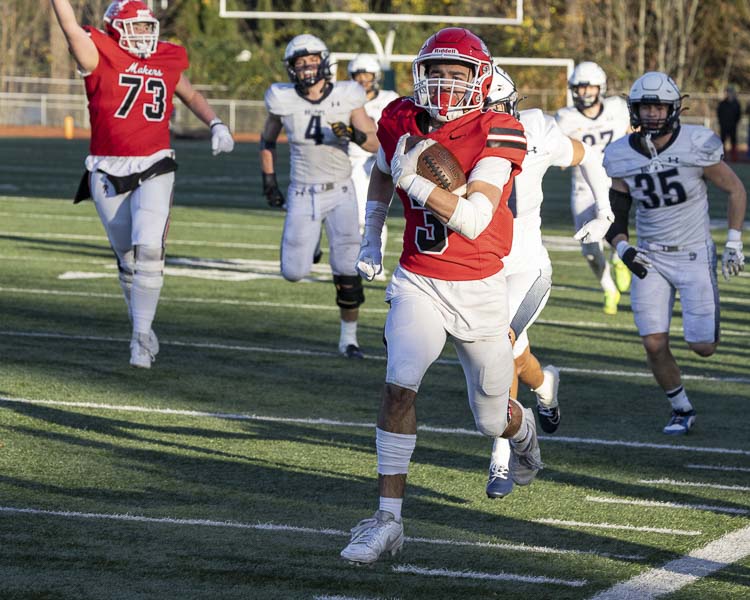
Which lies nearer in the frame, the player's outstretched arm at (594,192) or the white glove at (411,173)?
the white glove at (411,173)

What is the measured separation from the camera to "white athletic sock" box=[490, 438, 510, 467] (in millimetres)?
6102

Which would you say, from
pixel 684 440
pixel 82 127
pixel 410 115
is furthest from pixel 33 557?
pixel 82 127

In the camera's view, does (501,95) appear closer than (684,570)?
No

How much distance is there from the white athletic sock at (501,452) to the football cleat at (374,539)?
98cm

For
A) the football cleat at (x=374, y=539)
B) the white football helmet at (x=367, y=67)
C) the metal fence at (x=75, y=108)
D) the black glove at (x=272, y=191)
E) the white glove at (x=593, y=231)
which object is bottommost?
the metal fence at (x=75, y=108)

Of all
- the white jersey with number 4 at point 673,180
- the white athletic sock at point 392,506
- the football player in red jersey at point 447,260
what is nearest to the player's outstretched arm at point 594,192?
the white jersey with number 4 at point 673,180

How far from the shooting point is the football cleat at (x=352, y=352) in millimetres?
9555

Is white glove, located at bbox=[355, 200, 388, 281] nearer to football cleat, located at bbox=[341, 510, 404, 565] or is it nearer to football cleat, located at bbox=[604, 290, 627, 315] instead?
football cleat, located at bbox=[341, 510, 404, 565]

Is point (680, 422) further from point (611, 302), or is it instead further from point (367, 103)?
point (367, 103)

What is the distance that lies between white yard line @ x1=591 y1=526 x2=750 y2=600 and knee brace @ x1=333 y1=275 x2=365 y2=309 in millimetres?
4310

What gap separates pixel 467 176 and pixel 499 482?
1.33m

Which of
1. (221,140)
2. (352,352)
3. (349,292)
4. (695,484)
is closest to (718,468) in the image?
(695,484)

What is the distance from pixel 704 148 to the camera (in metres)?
7.82

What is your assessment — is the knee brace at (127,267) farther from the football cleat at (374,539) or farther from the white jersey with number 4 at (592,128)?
the white jersey with number 4 at (592,128)
